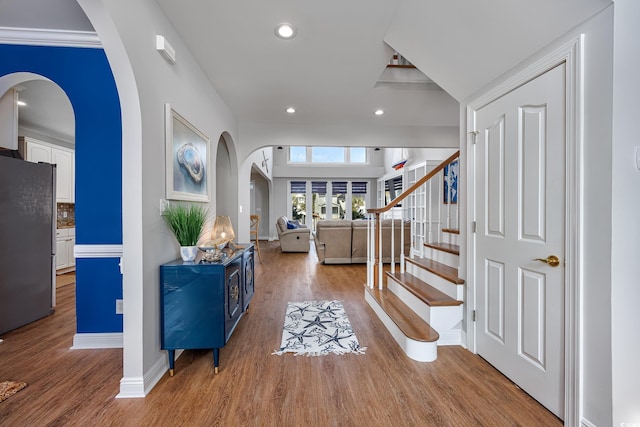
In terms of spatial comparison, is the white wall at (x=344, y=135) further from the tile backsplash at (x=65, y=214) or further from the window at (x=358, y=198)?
the window at (x=358, y=198)

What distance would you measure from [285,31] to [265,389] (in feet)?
8.77

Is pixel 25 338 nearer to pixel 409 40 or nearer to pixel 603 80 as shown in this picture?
pixel 409 40

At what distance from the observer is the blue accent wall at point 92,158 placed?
2.27 m

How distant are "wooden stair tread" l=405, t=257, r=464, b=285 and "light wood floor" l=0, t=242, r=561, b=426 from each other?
58cm

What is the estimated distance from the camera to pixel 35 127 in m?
4.28

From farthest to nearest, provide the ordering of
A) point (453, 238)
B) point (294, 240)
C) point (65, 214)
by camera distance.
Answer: point (294, 240)
point (65, 214)
point (453, 238)

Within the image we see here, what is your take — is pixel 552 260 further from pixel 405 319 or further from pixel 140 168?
pixel 140 168

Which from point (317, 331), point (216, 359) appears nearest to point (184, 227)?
point (216, 359)

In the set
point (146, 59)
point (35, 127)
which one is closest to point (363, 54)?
point (146, 59)

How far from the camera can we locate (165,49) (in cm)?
187

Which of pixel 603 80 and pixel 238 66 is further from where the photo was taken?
pixel 238 66

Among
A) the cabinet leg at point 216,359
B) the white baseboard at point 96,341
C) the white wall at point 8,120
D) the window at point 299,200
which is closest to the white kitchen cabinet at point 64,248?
the white wall at point 8,120

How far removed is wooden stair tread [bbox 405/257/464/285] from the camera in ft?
7.73

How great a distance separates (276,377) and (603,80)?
247cm
